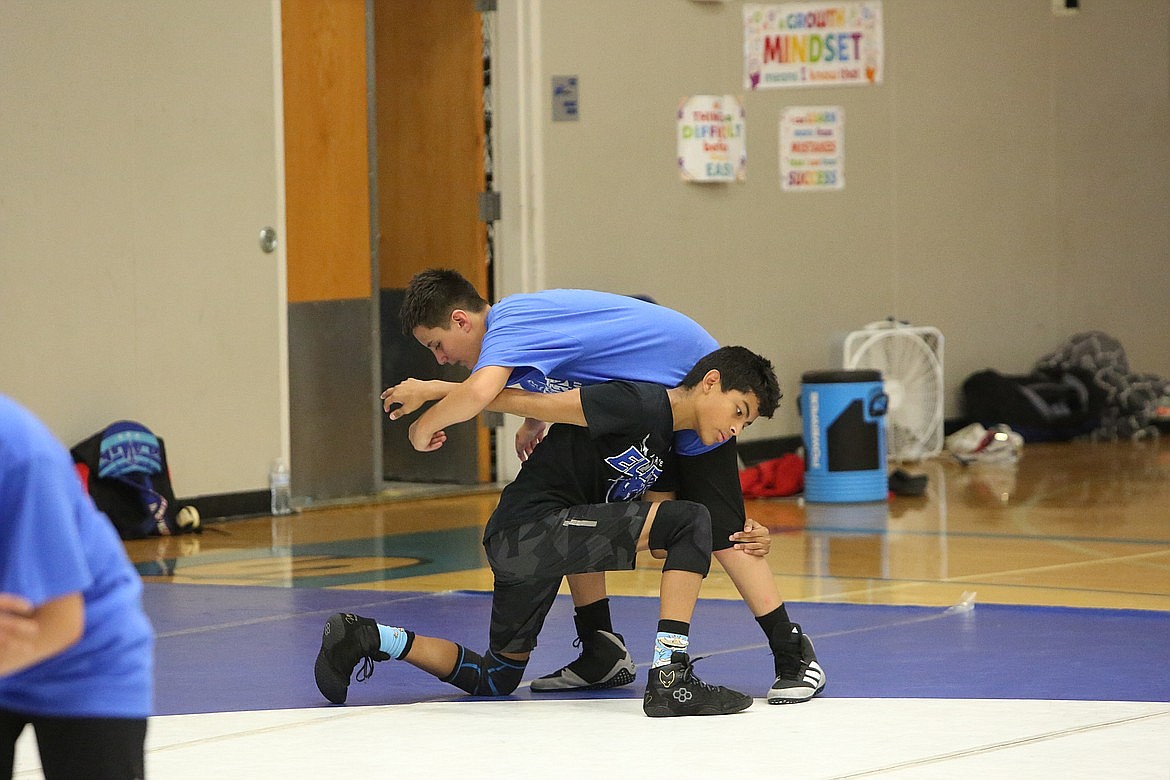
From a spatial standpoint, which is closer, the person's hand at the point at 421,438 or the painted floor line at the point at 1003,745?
the painted floor line at the point at 1003,745

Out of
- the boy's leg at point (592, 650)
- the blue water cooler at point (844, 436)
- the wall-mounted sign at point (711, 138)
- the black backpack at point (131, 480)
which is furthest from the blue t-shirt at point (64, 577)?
the wall-mounted sign at point (711, 138)

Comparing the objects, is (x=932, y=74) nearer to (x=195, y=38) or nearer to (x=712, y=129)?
(x=712, y=129)

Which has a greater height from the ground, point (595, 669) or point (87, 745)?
point (87, 745)

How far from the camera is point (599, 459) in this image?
4.53m

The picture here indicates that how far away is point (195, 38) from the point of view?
28.5ft

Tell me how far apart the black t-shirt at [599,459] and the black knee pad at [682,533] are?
160mm

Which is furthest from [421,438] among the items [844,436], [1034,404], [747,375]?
[1034,404]

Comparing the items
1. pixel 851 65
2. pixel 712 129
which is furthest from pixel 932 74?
pixel 712 129

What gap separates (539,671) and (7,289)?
4.04 m

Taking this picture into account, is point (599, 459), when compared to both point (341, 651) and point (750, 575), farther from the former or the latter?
point (341, 651)

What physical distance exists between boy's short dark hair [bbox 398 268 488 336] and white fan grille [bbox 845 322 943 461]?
21.4ft

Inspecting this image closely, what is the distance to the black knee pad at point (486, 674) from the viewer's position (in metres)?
4.62

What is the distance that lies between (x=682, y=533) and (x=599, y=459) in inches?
12.2

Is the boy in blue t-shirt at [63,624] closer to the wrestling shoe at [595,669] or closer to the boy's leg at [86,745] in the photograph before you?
the boy's leg at [86,745]
